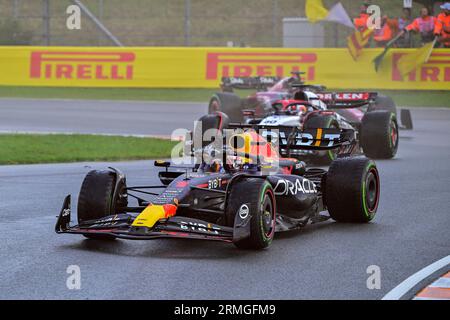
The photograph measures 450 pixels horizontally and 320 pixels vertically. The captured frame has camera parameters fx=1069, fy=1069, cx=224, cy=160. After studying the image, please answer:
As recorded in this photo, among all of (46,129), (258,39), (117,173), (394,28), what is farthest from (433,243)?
(258,39)

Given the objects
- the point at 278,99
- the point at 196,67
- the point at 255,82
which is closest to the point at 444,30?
the point at 255,82

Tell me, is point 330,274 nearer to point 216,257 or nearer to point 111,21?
point 216,257

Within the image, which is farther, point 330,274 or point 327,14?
point 327,14

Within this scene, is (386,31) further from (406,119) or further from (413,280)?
(413,280)

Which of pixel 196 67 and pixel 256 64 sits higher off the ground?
pixel 256 64

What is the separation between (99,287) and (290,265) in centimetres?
174

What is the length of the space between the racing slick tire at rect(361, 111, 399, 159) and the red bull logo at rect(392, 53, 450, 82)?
10698mm

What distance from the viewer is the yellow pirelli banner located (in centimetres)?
2911

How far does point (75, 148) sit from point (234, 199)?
10.3 meters

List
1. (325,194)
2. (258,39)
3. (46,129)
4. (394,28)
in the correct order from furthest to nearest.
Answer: (258,39) → (394,28) → (46,129) → (325,194)

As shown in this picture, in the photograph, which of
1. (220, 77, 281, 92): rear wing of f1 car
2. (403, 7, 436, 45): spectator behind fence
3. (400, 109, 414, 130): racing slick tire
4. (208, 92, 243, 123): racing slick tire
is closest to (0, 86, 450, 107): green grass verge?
(403, 7, 436, 45): spectator behind fence

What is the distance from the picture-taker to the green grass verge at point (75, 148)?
17922 millimetres

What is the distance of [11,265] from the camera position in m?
8.64

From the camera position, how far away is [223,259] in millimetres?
8914
